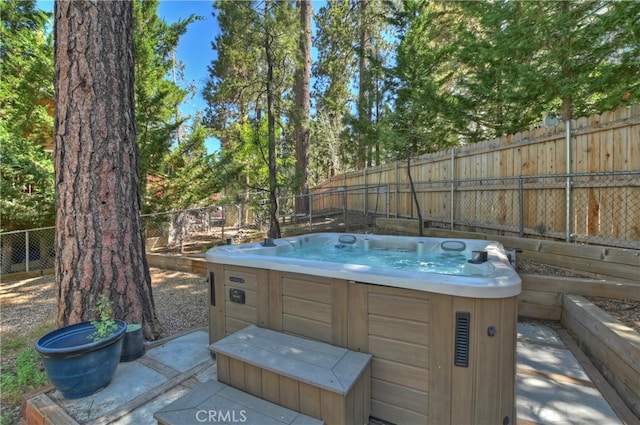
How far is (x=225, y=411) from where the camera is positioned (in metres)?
1.58

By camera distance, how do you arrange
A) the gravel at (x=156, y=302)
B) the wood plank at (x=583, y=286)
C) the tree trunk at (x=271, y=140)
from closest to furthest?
the wood plank at (x=583, y=286)
the gravel at (x=156, y=302)
the tree trunk at (x=271, y=140)

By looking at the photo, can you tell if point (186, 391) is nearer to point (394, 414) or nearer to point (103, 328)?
point (103, 328)

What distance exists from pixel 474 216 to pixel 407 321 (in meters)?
4.26

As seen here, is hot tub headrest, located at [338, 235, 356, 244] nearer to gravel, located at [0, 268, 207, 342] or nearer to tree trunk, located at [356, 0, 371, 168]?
gravel, located at [0, 268, 207, 342]

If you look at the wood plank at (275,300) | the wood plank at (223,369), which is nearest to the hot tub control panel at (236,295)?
the wood plank at (275,300)

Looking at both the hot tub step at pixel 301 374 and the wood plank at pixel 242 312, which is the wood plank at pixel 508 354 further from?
the wood plank at pixel 242 312

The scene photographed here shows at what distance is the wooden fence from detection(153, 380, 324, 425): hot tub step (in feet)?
12.8

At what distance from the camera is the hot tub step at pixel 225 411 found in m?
1.50

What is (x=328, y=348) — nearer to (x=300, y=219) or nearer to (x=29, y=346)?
(x=29, y=346)

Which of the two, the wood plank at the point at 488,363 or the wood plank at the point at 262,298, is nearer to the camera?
the wood plank at the point at 488,363

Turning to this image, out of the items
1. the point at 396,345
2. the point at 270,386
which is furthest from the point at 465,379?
the point at 270,386

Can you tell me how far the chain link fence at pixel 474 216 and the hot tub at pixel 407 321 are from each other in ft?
7.13

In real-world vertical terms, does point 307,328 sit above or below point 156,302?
above

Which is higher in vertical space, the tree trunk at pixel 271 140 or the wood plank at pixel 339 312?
the tree trunk at pixel 271 140
